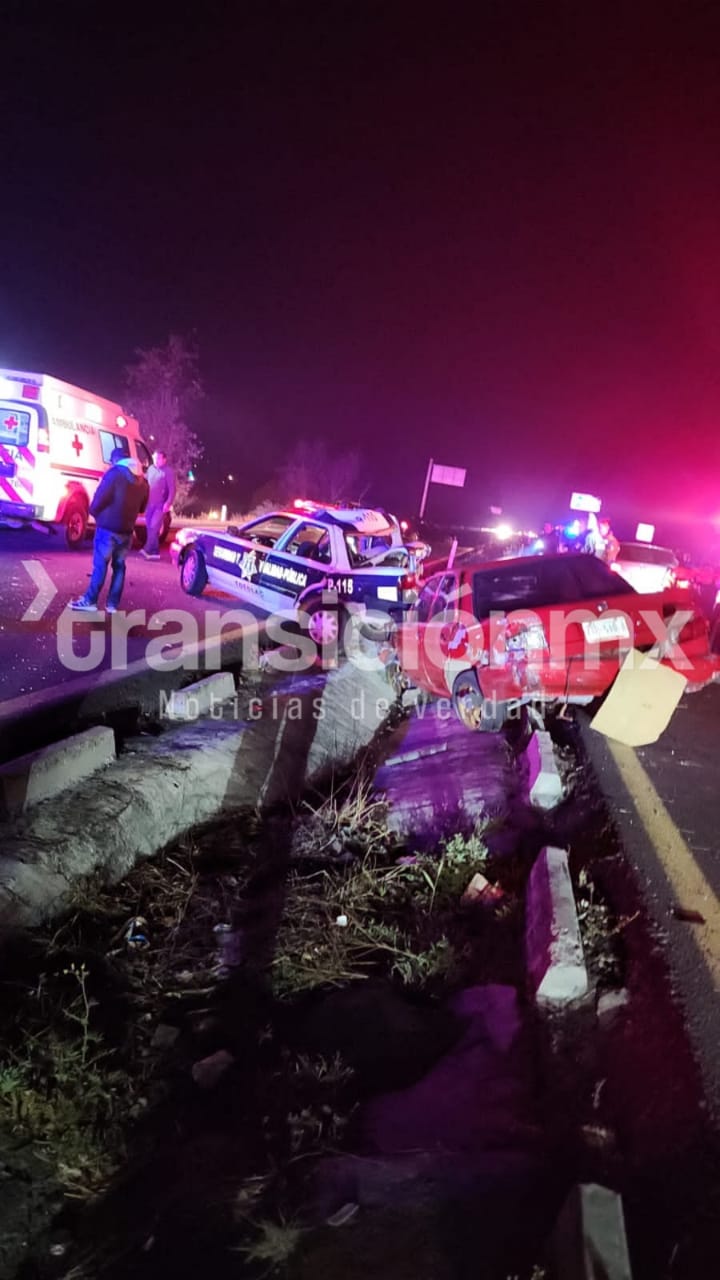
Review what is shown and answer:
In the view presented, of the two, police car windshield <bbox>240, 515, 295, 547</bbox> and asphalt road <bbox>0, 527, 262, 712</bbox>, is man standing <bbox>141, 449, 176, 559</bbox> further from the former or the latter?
police car windshield <bbox>240, 515, 295, 547</bbox>

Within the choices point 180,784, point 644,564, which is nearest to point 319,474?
point 644,564

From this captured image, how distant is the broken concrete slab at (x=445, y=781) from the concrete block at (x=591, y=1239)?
2.98 metres

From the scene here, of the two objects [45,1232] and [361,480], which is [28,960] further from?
[361,480]

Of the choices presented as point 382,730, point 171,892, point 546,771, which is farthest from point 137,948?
point 382,730

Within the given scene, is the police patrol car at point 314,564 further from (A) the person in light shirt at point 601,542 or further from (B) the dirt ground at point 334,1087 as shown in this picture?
(B) the dirt ground at point 334,1087

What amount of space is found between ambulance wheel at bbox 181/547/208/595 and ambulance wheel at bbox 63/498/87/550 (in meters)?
2.66

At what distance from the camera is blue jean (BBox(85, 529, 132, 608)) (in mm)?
7602

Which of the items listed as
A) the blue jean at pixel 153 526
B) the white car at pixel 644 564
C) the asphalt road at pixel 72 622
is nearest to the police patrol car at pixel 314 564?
the asphalt road at pixel 72 622

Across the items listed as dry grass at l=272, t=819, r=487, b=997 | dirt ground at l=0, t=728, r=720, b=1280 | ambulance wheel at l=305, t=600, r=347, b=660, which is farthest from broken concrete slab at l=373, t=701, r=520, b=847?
ambulance wheel at l=305, t=600, r=347, b=660

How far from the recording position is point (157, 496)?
12305mm

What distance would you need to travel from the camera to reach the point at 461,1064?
9.28 ft

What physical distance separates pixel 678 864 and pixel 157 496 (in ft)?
34.3

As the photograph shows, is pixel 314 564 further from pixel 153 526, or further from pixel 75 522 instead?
pixel 75 522

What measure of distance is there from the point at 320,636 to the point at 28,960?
18.3 ft
